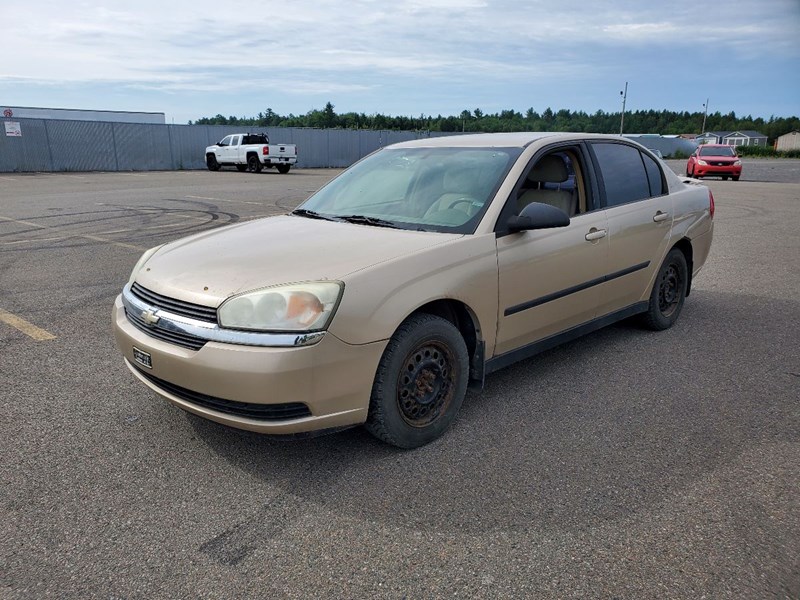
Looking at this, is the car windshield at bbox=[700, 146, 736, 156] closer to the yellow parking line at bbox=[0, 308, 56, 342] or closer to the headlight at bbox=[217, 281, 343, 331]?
the yellow parking line at bbox=[0, 308, 56, 342]

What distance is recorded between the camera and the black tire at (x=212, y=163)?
1294 inches

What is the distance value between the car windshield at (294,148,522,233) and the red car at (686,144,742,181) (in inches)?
1041

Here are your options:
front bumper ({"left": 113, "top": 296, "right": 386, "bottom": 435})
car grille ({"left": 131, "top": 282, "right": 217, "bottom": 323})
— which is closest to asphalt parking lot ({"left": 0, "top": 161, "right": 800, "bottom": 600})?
front bumper ({"left": 113, "top": 296, "right": 386, "bottom": 435})

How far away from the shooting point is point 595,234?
14.5 feet

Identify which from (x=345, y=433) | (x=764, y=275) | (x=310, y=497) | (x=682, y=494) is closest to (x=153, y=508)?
(x=310, y=497)

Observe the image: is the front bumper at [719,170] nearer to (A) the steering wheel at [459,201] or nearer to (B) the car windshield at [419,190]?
(B) the car windshield at [419,190]

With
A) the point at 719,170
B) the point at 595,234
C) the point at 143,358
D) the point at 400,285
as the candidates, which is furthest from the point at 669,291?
the point at 719,170

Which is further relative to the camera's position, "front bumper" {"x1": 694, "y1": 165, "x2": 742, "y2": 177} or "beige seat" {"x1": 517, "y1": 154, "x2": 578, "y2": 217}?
"front bumper" {"x1": 694, "y1": 165, "x2": 742, "y2": 177}

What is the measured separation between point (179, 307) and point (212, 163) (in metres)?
31.9

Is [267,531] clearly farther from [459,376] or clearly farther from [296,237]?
[296,237]

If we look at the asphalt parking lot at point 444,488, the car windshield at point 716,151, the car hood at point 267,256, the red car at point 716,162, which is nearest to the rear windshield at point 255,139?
the red car at point 716,162

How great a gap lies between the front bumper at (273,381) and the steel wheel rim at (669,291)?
3274mm

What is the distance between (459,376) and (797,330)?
11.9 ft

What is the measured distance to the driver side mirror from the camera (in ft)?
12.1
